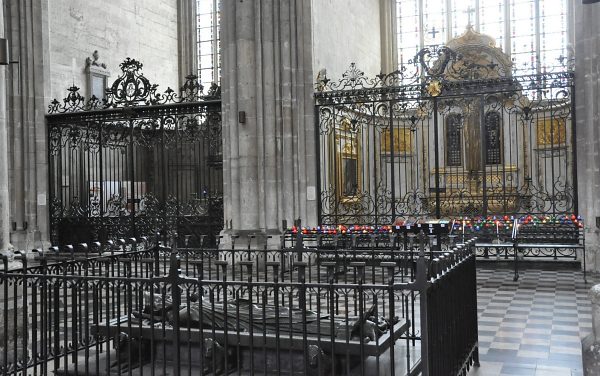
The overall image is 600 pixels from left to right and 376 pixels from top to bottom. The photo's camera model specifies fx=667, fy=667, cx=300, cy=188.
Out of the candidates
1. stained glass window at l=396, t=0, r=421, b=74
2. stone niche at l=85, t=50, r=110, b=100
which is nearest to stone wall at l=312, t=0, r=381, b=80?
stained glass window at l=396, t=0, r=421, b=74

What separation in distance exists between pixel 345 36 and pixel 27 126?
10.4 meters

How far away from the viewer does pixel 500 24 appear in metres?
25.5

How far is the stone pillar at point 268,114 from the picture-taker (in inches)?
613

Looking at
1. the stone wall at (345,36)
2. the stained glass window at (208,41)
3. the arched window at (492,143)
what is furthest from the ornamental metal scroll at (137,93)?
the arched window at (492,143)

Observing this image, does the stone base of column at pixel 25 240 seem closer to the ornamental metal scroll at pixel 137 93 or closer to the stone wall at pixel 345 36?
the ornamental metal scroll at pixel 137 93

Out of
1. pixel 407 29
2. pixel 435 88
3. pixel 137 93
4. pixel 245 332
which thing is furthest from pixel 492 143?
pixel 245 332

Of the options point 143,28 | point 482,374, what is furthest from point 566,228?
point 143,28

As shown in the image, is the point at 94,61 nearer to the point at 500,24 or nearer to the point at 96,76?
the point at 96,76

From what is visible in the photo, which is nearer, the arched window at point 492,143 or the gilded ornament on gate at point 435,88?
the gilded ornament on gate at point 435,88

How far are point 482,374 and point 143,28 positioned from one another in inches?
840

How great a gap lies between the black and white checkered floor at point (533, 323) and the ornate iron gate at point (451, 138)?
9.67ft

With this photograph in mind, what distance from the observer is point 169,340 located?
20.3ft

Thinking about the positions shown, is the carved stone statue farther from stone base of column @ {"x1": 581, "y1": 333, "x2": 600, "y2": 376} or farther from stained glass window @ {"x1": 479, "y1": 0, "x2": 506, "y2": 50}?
stone base of column @ {"x1": 581, "y1": 333, "x2": 600, "y2": 376}

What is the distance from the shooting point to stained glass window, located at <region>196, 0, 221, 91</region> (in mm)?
26750
